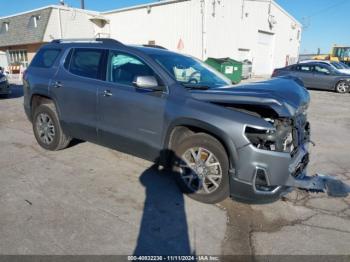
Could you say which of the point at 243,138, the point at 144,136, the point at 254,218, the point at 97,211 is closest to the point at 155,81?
the point at 144,136

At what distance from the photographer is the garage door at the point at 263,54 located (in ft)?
86.1

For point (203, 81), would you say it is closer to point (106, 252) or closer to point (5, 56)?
point (106, 252)

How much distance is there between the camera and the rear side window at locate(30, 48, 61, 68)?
5.06m

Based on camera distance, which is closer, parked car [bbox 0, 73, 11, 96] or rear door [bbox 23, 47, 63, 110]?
rear door [bbox 23, 47, 63, 110]

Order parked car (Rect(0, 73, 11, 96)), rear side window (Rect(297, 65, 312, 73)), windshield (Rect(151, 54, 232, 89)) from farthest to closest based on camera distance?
rear side window (Rect(297, 65, 312, 73)) < parked car (Rect(0, 73, 11, 96)) < windshield (Rect(151, 54, 232, 89))

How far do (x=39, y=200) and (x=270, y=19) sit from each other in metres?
26.6

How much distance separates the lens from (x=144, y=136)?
3910mm

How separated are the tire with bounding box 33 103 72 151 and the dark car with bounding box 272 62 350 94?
13.3 m

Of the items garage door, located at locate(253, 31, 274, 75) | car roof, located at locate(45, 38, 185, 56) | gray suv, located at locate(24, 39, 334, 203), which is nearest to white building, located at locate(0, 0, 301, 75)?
garage door, located at locate(253, 31, 274, 75)

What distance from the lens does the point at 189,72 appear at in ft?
14.0

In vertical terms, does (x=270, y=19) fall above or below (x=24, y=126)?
above

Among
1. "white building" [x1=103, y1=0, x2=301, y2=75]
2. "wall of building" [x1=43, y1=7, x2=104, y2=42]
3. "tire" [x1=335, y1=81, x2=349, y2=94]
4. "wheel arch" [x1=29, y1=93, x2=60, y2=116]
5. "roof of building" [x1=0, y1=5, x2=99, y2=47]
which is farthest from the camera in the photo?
"roof of building" [x1=0, y1=5, x2=99, y2=47]

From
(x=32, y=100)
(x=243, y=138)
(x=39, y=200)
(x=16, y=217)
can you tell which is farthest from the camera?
(x=32, y=100)

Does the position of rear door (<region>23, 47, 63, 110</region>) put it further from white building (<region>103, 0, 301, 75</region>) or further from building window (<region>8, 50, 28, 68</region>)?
building window (<region>8, 50, 28, 68</region>)
